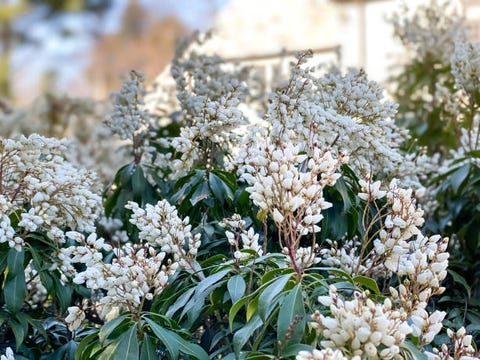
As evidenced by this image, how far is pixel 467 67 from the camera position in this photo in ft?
8.62

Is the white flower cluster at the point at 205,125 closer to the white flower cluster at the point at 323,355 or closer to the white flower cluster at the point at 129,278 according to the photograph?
the white flower cluster at the point at 129,278

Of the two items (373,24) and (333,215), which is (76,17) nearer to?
(373,24)

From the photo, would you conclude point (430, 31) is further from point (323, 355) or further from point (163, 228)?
point (323, 355)

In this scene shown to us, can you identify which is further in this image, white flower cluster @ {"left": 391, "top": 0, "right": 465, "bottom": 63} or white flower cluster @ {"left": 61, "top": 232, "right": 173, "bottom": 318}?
white flower cluster @ {"left": 391, "top": 0, "right": 465, "bottom": 63}

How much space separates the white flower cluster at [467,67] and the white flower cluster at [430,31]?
943 mm

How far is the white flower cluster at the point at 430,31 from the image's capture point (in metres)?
3.73

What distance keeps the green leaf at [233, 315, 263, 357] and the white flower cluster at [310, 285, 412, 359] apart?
170mm

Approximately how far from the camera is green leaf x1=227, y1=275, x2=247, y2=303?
1661 mm

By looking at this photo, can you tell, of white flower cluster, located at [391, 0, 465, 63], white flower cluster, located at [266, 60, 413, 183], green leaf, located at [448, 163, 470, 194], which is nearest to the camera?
white flower cluster, located at [266, 60, 413, 183]

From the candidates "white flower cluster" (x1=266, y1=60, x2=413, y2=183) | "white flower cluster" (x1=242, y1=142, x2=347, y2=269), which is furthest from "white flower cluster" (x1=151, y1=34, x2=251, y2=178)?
A: "white flower cluster" (x1=242, y1=142, x2=347, y2=269)

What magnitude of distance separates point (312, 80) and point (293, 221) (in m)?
0.78

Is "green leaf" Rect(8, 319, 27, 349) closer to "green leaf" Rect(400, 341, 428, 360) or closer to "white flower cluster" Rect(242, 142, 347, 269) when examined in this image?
"white flower cluster" Rect(242, 142, 347, 269)

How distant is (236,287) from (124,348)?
0.87ft

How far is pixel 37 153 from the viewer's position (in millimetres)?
2080
